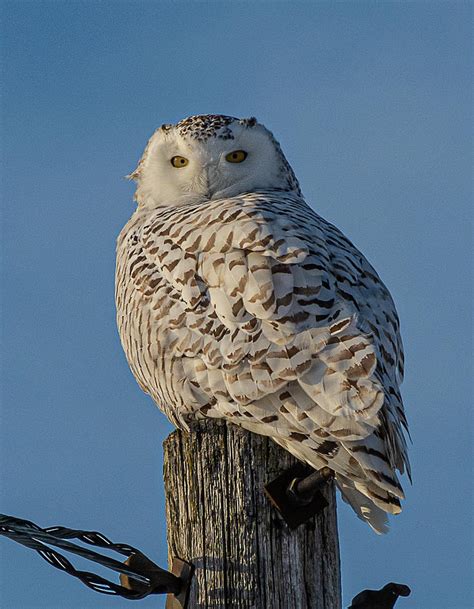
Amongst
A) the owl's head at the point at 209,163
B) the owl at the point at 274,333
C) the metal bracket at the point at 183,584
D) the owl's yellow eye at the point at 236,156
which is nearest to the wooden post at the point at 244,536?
the metal bracket at the point at 183,584

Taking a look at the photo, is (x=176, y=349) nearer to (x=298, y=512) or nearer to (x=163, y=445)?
(x=163, y=445)

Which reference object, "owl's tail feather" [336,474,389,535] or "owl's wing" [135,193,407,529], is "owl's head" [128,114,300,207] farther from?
"owl's tail feather" [336,474,389,535]

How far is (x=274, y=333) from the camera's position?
4.13 meters

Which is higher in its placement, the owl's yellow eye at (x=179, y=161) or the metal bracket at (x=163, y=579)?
the owl's yellow eye at (x=179, y=161)

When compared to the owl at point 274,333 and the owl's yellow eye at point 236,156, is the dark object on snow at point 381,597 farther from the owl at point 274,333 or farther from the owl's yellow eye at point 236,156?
the owl's yellow eye at point 236,156

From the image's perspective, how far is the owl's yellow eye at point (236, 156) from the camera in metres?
5.94

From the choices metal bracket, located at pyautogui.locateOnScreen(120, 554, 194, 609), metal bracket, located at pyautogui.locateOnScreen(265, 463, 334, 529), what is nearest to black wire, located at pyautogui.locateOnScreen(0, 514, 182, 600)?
metal bracket, located at pyautogui.locateOnScreen(120, 554, 194, 609)

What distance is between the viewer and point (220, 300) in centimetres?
438

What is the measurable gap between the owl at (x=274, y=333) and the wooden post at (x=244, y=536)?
0.16 m

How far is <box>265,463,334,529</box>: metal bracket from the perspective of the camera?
12.4 ft

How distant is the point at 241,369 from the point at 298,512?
2.07ft

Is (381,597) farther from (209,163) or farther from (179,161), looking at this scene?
(179,161)

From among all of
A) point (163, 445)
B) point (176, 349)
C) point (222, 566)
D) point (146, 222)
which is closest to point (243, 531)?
point (222, 566)

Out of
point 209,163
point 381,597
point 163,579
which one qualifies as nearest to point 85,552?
point 163,579
